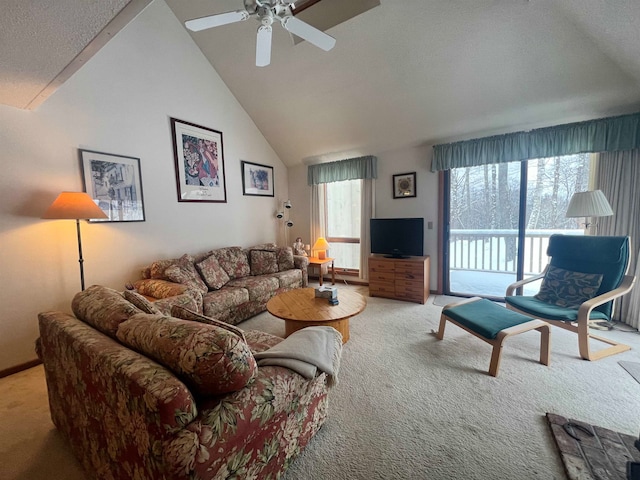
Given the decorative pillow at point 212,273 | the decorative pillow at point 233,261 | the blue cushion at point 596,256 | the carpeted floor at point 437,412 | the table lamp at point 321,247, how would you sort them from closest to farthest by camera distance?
the carpeted floor at point 437,412, the blue cushion at point 596,256, the decorative pillow at point 212,273, the decorative pillow at point 233,261, the table lamp at point 321,247

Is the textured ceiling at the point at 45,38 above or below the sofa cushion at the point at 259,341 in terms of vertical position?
above

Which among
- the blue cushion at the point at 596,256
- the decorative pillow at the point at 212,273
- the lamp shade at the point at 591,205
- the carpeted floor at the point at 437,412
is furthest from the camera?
the decorative pillow at the point at 212,273

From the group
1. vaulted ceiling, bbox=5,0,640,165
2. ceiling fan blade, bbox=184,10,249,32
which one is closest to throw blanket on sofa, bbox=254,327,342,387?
vaulted ceiling, bbox=5,0,640,165

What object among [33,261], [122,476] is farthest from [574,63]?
[33,261]

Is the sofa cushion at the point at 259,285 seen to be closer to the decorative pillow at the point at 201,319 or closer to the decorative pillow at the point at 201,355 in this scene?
the decorative pillow at the point at 201,319

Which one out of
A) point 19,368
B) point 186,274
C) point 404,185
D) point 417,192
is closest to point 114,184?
point 186,274

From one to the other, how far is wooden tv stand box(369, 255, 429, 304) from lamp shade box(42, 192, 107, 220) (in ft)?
11.1

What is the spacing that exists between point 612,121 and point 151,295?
205 inches

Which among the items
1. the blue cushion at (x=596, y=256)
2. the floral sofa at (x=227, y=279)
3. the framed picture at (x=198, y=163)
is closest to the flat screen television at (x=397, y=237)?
the floral sofa at (x=227, y=279)

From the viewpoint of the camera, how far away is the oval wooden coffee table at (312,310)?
221 cm

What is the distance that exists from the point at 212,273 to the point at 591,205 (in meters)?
4.15

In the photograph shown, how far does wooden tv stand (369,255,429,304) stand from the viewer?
368cm

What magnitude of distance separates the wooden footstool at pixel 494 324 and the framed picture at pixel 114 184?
3563mm

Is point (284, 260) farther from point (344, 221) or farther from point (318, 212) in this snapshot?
point (344, 221)
